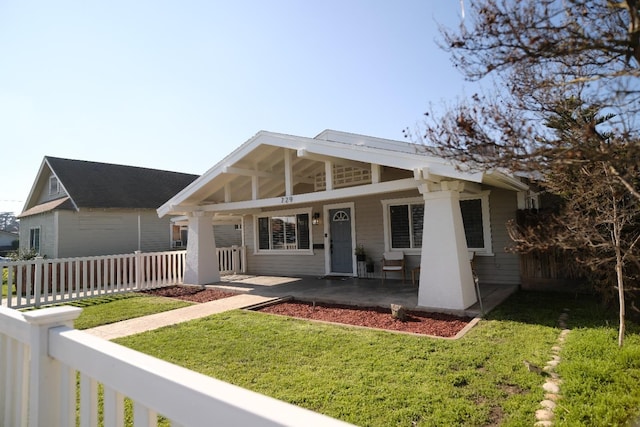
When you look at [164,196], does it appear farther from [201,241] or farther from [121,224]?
[201,241]

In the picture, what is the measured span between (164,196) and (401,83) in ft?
51.7

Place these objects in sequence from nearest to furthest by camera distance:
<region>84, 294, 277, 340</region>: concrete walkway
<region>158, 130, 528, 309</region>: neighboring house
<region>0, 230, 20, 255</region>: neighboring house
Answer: <region>84, 294, 277, 340</region>: concrete walkway < <region>158, 130, 528, 309</region>: neighboring house < <region>0, 230, 20, 255</region>: neighboring house

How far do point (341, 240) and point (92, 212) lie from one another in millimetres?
11841

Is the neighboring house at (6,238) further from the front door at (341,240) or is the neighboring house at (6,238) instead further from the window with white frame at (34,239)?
the front door at (341,240)

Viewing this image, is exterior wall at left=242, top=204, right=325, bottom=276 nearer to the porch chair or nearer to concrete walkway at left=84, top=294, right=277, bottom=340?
the porch chair

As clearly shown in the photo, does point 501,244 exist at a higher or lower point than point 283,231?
lower

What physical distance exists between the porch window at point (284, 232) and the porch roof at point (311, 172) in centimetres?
100

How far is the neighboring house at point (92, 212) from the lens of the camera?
50.7 feet

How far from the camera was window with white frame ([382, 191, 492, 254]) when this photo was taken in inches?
366

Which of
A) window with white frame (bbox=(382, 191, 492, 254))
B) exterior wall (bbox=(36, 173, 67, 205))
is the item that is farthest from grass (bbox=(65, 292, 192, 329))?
exterior wall (bbox=(36, 173, 67, 205))

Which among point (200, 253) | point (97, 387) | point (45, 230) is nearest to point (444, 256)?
point (97, 387)

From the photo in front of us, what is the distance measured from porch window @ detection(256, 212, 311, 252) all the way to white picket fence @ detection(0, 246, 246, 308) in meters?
1.07

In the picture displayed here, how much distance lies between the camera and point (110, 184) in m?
18.0

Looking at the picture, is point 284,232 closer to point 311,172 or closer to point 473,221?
point 311,172
